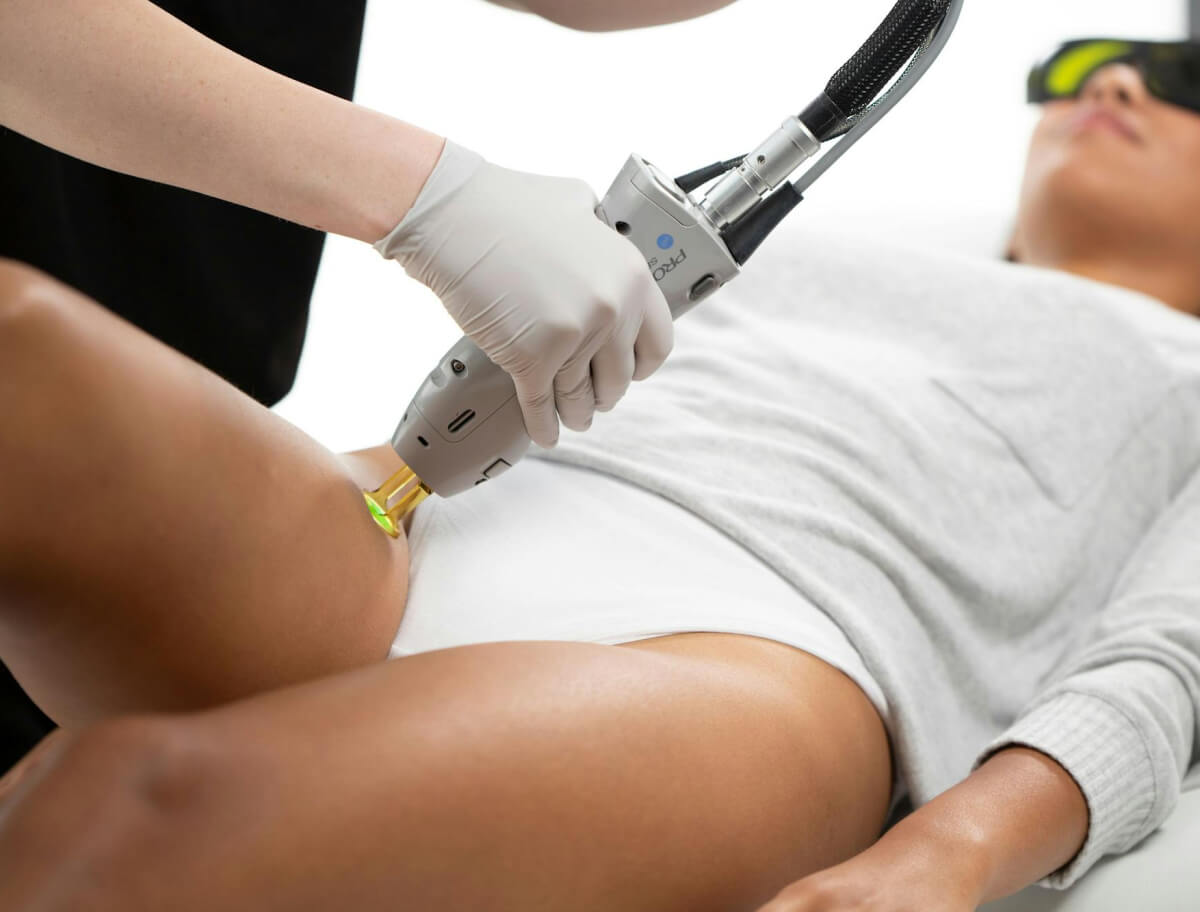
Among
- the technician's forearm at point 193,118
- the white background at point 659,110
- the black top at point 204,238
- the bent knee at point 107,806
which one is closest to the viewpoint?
the bent knee at point 107,806

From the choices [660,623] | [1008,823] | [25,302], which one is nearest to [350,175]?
[25,302]

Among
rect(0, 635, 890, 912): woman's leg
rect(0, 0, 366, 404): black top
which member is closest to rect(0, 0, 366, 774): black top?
rect(0, 0, 366, 404): black top

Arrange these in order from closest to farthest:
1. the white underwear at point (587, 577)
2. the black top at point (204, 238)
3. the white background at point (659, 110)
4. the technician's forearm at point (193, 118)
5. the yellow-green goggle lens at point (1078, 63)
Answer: the technician's forearm at point (193, 118) → the white underwear at point (587, 577) → the black top at point (204, 238) → the yellow-green goggle lens at point (1078, 63) → the white background at point (659, 110)

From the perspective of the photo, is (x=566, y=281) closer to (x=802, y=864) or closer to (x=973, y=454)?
(x=802, y=864)

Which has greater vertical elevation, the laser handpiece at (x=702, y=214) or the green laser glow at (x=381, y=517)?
the laser handpiece at (x=702, y=214)

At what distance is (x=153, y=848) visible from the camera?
58 centimetres

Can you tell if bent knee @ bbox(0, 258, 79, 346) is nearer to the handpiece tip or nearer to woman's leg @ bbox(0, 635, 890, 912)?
woman's leg @ bbox(0, 635, 890, 912)

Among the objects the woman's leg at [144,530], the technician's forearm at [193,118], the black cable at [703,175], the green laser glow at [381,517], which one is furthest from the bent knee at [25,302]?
the black cable at [703,175]

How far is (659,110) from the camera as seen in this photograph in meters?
2.17

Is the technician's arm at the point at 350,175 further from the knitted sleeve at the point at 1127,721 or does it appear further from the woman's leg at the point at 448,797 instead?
the knitted sleeve at the point at 1127,721

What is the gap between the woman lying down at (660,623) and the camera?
63 cm

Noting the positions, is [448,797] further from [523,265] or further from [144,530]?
[523,265]

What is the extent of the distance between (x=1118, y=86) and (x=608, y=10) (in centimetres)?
98

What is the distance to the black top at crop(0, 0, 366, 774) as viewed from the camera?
45.4 inches
